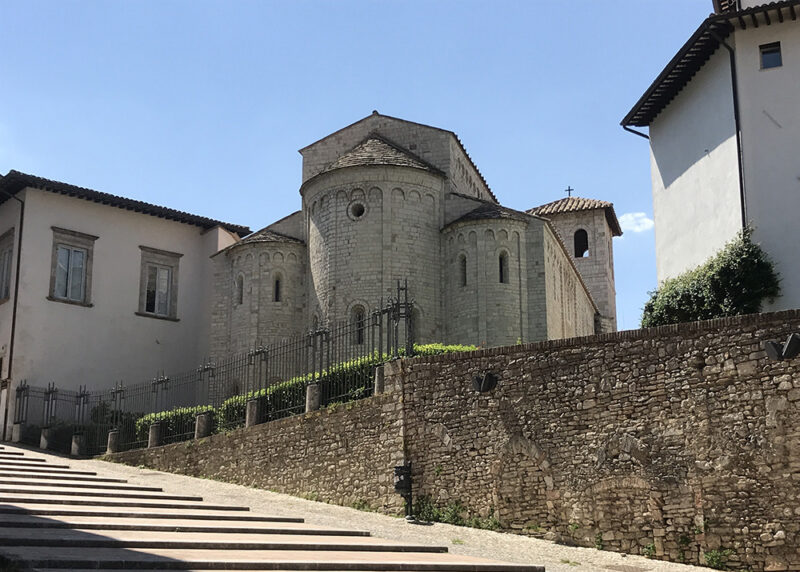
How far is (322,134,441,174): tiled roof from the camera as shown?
29.0 m

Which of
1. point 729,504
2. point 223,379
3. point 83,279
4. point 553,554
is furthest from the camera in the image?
point 83,279

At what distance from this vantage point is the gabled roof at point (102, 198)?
95.3ft

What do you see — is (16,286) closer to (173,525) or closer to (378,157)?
(378,157)

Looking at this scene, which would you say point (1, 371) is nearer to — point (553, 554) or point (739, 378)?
point (553, 554)

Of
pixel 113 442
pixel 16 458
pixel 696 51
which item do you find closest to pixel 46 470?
pixel 16 458

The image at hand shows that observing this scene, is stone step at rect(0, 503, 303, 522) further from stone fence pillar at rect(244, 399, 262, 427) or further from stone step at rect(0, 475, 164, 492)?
stone fence pillar at rect(244, 399, 262, 427)

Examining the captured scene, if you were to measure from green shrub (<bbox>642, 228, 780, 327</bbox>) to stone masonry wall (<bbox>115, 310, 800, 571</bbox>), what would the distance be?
6.61 m

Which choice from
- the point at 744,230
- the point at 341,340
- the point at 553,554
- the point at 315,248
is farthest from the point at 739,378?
the point at 315,248

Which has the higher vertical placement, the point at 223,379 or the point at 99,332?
the point at 99,332

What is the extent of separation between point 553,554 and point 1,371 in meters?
20.9

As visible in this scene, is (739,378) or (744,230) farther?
(744,230)

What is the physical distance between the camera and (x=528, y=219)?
29.0m

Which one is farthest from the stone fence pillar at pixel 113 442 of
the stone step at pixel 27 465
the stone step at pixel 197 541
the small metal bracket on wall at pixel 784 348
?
the small metal bracket on wall at pixel 784 348

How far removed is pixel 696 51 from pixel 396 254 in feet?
35.4
